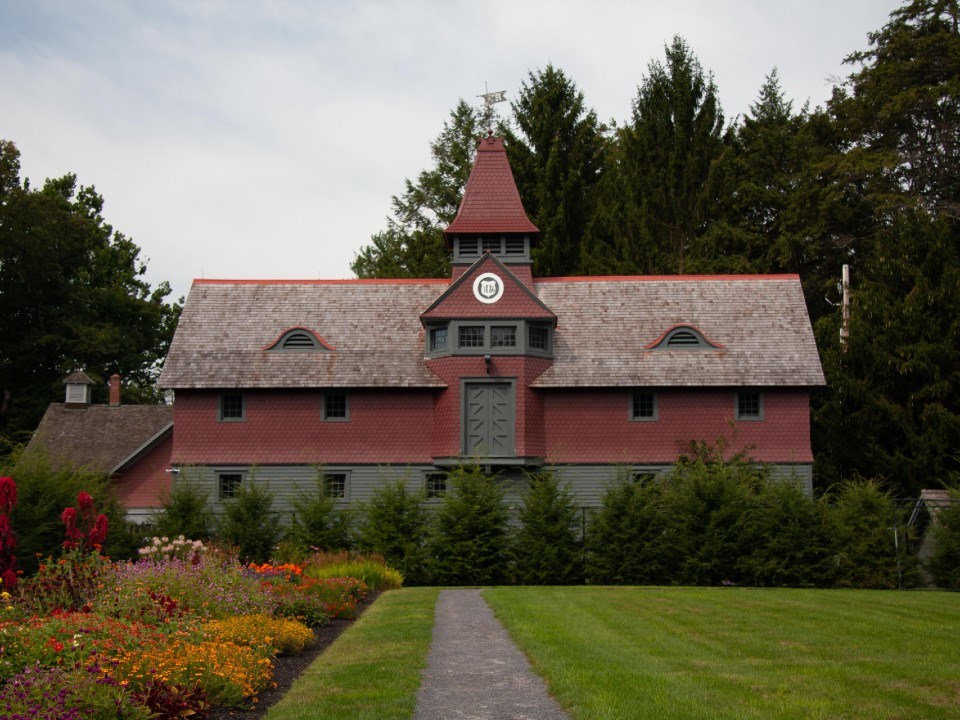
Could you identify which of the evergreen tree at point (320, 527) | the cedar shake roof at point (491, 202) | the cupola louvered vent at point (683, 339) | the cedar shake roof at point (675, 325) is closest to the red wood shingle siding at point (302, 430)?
the cedar shake roof at point (675, 325)

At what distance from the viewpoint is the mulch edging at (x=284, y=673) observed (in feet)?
34.1

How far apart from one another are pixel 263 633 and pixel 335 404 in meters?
22.2

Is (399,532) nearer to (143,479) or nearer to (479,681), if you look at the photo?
(479,681)

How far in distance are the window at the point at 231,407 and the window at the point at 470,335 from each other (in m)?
7.27

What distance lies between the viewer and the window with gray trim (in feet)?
114

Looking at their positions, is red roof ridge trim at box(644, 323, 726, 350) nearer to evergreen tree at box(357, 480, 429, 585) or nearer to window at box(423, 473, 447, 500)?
window at box(423, 473, 447, 500)

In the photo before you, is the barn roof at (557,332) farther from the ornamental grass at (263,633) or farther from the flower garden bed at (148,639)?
the ornamental grass at (263,633)

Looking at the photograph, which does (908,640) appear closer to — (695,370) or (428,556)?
(428,556)

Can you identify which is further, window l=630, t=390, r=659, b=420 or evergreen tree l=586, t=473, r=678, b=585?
window l=630, t=390, r=659, b=420

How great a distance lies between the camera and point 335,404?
3500 centimetres

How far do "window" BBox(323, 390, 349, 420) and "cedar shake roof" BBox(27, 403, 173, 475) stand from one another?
11.0 metres

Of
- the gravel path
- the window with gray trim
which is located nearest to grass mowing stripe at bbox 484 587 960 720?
the gravel path

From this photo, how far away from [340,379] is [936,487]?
2034cm

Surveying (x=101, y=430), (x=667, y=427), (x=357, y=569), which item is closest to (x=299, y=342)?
(x=667, y=427)
